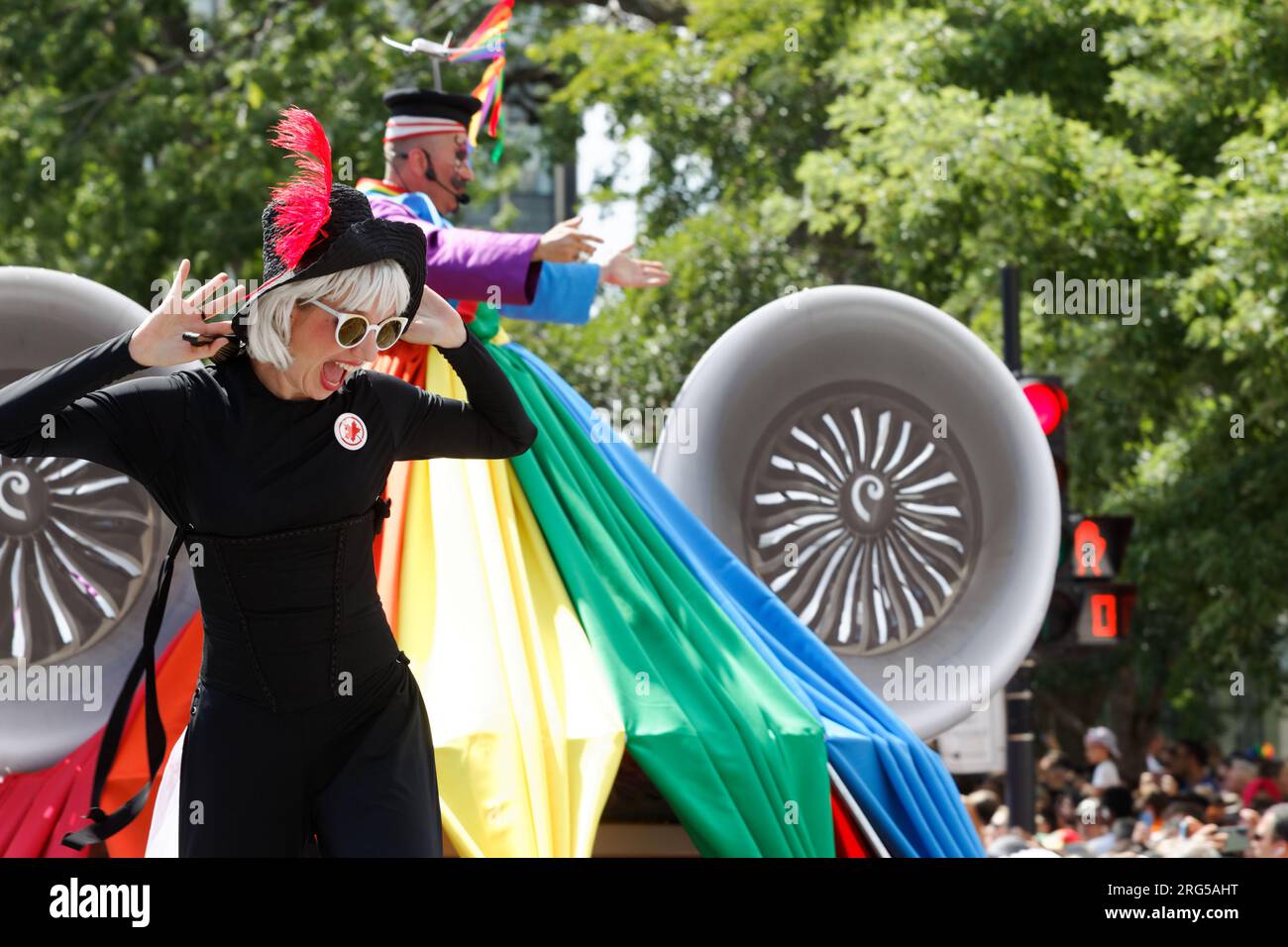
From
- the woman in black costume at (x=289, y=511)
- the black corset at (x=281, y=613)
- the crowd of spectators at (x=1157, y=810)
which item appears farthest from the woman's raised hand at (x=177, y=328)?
the crowd of spectators at (x=1157, y=810)

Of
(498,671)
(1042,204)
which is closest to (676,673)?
(498,671)

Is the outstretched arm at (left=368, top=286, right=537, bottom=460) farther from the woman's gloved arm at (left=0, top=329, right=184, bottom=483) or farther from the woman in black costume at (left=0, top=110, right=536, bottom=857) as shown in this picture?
the woman's gloved arm at (left=0, top=329, right=184, bottom=483)

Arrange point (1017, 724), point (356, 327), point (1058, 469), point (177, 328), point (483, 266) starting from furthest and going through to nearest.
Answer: point (1017, 724), point (1058, 469), point (483, 266), point (356, 327), point (177, 328)

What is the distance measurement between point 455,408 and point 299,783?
2.05ft

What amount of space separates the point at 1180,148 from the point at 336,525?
8.47 meters

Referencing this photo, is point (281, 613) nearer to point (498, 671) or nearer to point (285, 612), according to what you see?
point (285, 612)

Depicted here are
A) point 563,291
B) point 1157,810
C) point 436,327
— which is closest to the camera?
point 436,327

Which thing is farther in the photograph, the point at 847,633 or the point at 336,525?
the point at 847,633

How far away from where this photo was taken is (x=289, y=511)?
103 inches

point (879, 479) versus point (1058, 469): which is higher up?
point (1058, 469)
